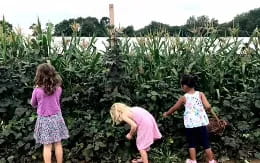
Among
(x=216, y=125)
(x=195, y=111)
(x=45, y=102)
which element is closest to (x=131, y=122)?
(x=195, y=111)

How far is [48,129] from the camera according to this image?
6.72 meters

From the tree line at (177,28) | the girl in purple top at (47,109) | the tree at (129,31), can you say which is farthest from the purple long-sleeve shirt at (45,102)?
the tree at (129,31)

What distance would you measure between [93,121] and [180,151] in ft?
4.22

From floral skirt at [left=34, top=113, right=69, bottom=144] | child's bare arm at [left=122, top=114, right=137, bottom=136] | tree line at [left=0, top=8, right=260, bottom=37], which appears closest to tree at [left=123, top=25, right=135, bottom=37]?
tree line at [left=0, top=8, right=260, bottom=37]

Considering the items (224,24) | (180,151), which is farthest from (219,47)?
(180,151)

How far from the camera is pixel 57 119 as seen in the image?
6.78 metres

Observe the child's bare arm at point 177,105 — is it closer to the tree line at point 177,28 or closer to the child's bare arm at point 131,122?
the child's bare arm at point 131,122

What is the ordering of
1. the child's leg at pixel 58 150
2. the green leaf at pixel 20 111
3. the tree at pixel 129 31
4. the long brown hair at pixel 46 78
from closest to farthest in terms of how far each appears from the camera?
the long brown hair at pixel 46 78, the child's leg at pixel 58 150, the green leaf at pixel 20 111, the tree at pixel 129 31

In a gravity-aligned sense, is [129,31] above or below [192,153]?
above

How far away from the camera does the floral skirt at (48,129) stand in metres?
6.71

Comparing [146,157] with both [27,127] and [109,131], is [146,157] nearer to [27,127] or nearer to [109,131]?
[109,131]

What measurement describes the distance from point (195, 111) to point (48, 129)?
6.23 ft

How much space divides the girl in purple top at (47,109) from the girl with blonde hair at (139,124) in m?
0.74

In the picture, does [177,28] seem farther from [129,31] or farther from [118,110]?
[118,110]
